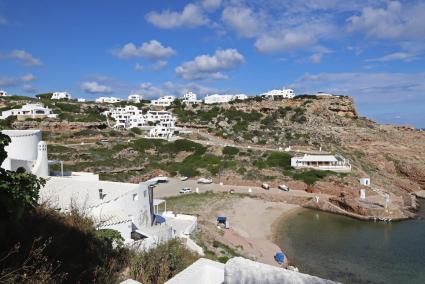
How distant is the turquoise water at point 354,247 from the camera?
20.5 meters

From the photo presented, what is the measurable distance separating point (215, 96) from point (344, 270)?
8964 centimetres

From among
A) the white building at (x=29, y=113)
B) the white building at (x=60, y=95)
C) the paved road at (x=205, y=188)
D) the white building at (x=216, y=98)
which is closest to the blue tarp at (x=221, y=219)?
the paved road at (x=205, y=188)

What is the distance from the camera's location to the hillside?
1583 inches

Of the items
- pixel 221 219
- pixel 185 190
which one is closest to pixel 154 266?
pixel 221 219

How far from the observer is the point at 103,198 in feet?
57.5

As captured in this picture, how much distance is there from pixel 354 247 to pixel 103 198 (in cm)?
1746

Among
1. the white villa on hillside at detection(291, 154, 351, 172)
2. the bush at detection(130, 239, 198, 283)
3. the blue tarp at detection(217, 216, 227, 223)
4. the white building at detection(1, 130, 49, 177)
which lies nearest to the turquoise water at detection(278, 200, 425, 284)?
the blue tarp at detection(217, 216, 227, 223)

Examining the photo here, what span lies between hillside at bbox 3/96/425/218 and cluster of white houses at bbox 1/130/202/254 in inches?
763

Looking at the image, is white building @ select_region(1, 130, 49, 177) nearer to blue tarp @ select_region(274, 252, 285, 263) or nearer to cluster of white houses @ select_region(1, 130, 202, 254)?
cluster of white houses @ select_region(1, 130, 202, 254)

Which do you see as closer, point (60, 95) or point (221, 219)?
point (221, 219)

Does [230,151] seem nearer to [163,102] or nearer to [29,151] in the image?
[29,151]

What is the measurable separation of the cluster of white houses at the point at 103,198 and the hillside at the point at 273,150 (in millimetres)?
→ 19392

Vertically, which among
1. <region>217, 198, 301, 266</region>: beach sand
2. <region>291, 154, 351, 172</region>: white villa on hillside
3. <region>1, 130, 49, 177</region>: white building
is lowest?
<region>217, 198, 301, 266</region>: beach sand

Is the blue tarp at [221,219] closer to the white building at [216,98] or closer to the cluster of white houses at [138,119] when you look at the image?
the cluster of white houses at [138,119]
